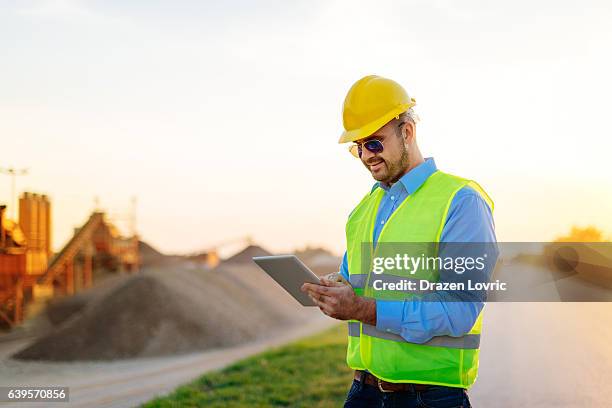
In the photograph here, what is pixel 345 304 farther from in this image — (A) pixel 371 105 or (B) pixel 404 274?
(A) pixel 371 105

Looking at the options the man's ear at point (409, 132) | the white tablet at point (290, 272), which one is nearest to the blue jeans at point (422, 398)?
the white tablet at point (290, 272)

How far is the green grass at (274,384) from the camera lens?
35.5ft

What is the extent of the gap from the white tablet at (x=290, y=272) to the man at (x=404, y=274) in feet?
0.28

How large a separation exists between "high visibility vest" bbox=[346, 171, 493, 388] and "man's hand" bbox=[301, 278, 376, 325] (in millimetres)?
203

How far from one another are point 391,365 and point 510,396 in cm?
646

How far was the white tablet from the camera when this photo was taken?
3.41 m

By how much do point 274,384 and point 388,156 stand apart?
30.6 feet

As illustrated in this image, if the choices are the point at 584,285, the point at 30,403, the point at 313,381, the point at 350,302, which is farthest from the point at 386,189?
the point at 584,285

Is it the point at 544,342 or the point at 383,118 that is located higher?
the point at 383,118

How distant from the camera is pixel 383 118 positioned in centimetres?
357

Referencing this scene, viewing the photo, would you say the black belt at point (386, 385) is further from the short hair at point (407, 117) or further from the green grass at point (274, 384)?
the green grass at point (274, 384)

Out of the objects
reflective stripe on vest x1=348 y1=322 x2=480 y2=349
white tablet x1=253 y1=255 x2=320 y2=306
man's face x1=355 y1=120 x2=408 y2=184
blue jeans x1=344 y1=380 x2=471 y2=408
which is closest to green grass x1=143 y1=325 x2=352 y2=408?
white tablet x1=253 y1=255 x2=320 y2=306

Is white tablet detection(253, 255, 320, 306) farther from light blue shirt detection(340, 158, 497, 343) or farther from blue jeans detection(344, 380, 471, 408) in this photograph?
blue jeans detection(344, 380, 471, 408)

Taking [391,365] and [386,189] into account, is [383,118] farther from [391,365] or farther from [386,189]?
[391,365]
